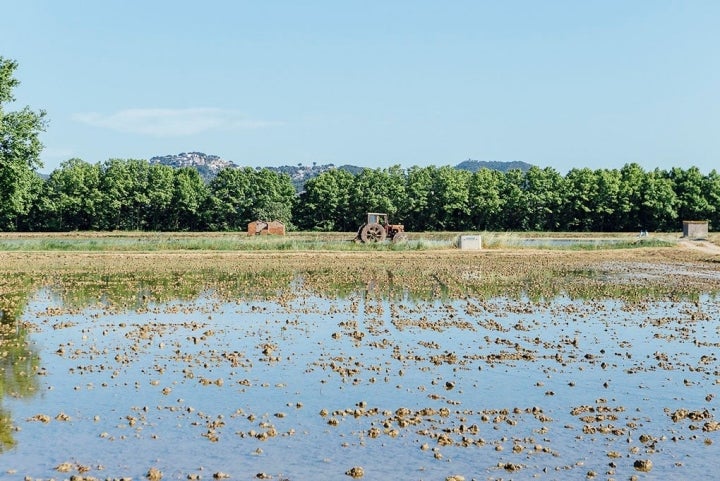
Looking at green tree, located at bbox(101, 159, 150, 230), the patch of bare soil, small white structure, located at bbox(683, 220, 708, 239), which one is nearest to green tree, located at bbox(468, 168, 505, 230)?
small white structure, located at bbox(683, 220, 708, 239)

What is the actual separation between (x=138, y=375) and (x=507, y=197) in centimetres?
9714

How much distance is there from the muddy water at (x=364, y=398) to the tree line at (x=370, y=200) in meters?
81.6

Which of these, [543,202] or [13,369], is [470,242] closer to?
[13,369]

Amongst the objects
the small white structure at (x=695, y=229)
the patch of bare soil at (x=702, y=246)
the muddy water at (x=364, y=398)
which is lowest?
the muddy water at (x=364, y=398)

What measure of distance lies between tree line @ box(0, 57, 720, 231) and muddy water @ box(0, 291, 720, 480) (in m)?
81.6

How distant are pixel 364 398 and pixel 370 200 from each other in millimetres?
93632

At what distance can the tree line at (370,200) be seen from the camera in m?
107

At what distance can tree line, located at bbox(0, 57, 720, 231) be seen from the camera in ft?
350

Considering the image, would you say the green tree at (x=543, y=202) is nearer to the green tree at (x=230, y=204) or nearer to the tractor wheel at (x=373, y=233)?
the green tree at (x=230, y=204)

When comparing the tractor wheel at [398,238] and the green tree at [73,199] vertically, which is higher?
the green tree at [73,199]

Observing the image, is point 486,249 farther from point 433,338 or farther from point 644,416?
point 644,416

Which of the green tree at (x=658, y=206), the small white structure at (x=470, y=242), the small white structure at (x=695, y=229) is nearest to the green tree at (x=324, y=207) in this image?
the green tree at (x=658, y=206)

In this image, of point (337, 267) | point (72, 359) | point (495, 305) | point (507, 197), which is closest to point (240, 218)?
point (507, 197)

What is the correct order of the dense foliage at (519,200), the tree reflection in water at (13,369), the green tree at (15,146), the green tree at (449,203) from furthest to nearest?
the green tree at (449,203) → the dense foliage at (519,200) → the green tree at (15,146) → the tree reflection in water at (13,369)
